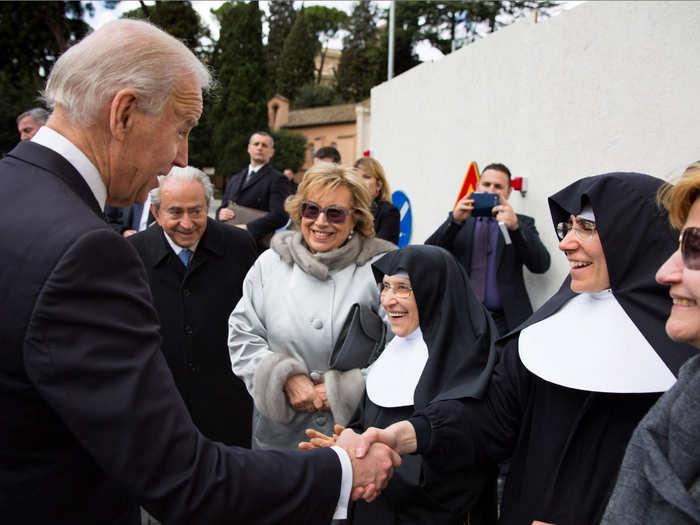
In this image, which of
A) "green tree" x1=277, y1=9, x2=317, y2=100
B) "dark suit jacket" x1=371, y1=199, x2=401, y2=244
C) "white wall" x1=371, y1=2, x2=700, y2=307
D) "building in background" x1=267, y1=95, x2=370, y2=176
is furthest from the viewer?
"green tree" x1=277, y1=9, x2=317, y2=100

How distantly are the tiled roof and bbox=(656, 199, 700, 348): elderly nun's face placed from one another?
1562 inches

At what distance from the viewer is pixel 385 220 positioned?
530 centimetres

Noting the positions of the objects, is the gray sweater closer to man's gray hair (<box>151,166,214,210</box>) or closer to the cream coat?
the cream coat

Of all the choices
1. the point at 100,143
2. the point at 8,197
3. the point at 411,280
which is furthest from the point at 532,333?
the point at 8,197

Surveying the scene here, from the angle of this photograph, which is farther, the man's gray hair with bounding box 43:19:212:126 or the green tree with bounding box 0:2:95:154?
the green tree with bounding box 0:2:95:154

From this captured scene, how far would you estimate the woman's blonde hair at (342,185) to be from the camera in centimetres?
328

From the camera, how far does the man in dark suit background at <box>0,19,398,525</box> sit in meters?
1.31

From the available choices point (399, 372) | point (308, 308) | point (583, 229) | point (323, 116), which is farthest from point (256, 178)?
point (323, 116)

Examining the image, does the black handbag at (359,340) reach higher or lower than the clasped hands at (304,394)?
higher

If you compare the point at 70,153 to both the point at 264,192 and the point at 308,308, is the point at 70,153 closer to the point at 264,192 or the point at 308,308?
the point at 308,308

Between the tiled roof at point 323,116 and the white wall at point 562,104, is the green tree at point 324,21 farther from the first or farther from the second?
the white wall at point 562,104

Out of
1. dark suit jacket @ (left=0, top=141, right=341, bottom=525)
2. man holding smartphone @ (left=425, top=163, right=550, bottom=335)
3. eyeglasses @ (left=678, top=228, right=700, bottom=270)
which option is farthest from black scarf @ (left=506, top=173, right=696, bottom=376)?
man holding smartphone @ (left=425, top=163, right=550, bottom=335)

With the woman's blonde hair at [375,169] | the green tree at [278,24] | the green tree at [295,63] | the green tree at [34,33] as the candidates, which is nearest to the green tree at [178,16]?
the green tree at [34,33]

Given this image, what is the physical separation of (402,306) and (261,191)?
375cm
